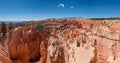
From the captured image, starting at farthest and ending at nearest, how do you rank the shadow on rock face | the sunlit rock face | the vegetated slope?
the shadow on rock face, the vegetated slope, the sunlit rock face

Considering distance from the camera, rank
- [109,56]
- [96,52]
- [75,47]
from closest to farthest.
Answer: [109,56], [96,52], [75,47]

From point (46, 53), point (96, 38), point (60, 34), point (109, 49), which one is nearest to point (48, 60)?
point (46, 53)

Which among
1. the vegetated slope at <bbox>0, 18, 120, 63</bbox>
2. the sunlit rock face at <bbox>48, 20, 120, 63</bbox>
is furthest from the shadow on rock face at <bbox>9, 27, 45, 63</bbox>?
Result: the sunlit rock face at <bbox>48, 20, 120, 63</bbox>

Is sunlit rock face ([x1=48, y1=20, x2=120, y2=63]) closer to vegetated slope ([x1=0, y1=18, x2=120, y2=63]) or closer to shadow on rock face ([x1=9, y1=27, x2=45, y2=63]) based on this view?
vegetated slope ([x1=0, y1=18, x2=120, y2=63])

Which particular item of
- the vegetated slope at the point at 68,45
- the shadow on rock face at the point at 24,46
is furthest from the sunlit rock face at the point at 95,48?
the shadow on rock face at the point at 24,46

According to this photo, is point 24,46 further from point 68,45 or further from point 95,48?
point 95,48

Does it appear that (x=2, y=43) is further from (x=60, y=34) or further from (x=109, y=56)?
(x=109, y=56)

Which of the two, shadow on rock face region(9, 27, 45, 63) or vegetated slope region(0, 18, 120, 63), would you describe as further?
A: shadow on rock face region(9, 27, 45, 63)

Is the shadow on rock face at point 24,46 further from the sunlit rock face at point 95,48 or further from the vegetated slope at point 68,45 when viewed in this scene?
the sunlit rock face at point 95,48
